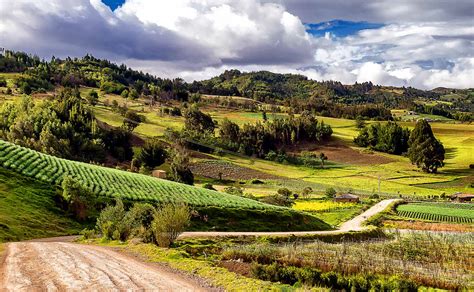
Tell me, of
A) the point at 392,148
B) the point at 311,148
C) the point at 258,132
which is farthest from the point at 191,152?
the point at 392,148

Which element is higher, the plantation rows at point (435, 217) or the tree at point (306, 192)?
the plantation rows at point (435, 217)

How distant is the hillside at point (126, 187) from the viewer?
51.1m

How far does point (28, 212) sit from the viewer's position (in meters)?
40.9

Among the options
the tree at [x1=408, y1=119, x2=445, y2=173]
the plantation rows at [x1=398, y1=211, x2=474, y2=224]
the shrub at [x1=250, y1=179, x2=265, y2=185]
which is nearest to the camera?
the plantation rows at [x1=398, y1=211, x2=474, y2=224]

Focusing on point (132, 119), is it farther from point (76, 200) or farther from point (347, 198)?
point (76, 200)

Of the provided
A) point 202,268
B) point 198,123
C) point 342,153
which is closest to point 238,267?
point 202,268

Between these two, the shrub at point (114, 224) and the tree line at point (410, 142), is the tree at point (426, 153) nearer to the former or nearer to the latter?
the tree line at point (410, 142)

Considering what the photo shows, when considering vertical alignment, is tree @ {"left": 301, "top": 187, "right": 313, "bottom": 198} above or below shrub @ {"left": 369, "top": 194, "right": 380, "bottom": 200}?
above

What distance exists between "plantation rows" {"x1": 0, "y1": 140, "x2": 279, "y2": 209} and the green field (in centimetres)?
2927

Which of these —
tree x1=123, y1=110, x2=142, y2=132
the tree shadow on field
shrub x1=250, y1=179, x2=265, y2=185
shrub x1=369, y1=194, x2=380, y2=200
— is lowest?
shrub x1=250, y1=179, x2=265, y2=185

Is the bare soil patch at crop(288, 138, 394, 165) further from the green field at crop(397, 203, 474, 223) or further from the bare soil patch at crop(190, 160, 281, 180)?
the green field at crop(397, 203, 474, 223)

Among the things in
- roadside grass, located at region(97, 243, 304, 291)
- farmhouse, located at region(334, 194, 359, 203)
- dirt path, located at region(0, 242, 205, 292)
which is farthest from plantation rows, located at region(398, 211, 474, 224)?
dirt path, located at region(0, 242, 205, 292)

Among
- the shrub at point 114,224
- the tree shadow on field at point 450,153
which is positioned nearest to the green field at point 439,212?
the shrub at point 114,224

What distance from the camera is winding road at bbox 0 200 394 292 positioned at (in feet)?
61.7
